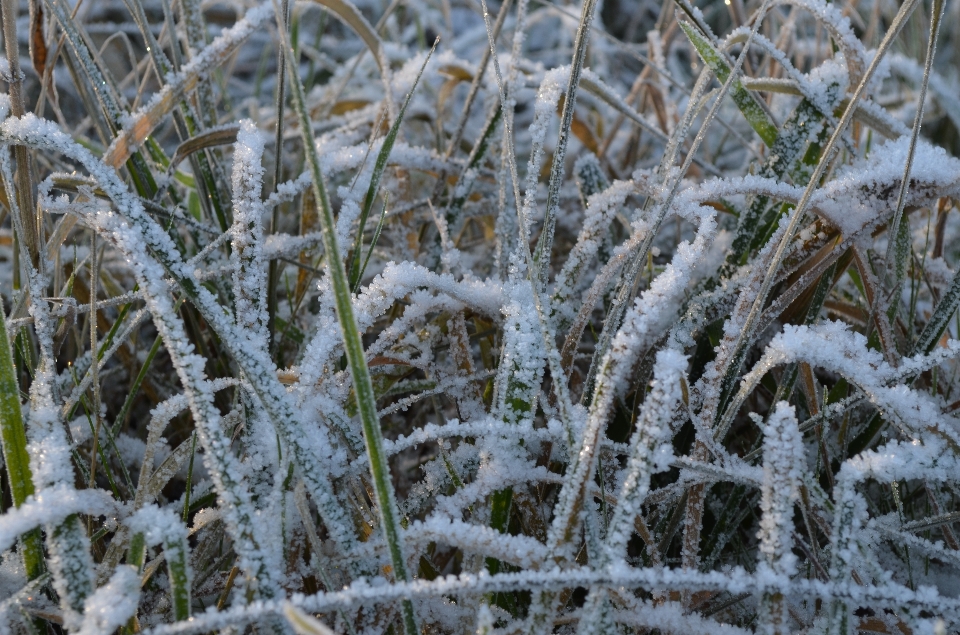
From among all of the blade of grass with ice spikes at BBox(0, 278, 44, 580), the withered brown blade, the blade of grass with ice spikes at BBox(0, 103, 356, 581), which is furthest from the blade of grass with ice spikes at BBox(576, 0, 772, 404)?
the withered brown blade

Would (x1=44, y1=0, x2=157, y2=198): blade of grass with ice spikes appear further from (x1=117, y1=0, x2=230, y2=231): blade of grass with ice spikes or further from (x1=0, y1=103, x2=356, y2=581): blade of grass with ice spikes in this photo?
(x1=0, y1=103, x2=356, y2=581): blade of grass with ice spikes

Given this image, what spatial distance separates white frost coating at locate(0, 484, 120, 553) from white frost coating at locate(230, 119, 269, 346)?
0.69ft

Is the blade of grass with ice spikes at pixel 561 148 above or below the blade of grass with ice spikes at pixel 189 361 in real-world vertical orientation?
above

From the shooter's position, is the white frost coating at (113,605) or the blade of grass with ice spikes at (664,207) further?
the blade of grass with ice spikes at (664,207)

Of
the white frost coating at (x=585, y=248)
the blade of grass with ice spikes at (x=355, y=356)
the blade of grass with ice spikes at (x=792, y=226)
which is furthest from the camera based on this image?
the white frost coating at (x=585, y=248)

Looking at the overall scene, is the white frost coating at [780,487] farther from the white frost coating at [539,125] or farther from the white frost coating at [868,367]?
the white frost coating at [539,125]

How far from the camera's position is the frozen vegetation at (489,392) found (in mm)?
526

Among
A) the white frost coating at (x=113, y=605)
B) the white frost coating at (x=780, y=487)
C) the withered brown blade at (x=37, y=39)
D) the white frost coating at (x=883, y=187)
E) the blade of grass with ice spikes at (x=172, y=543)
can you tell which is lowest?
the white frost coating at (x=113, y=605)

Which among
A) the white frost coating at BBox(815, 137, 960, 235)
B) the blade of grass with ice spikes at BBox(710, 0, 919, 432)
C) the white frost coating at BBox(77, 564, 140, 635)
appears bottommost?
the white frost coating at BBox(77, 564, 140, 635)

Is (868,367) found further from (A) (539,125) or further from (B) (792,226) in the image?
(A) (539,125)

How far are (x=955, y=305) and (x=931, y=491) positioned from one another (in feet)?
0.63

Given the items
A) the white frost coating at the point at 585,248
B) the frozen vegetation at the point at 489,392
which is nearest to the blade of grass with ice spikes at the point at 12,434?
the frozen vegetation at the point at 489,392

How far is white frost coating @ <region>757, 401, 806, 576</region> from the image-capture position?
524 mm

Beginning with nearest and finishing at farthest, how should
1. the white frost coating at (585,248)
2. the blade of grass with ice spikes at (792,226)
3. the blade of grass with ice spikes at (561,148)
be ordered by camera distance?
the blade of grass with ice spikes at (792,226) → the blade of grass with ice spikes at (561,148) → the white frost coating at (585,248)
